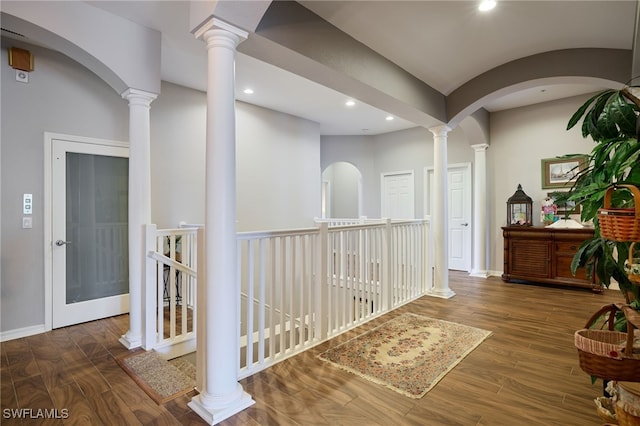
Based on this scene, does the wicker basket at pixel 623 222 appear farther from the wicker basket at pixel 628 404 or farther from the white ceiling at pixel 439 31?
the white ceiling at pixel 439 31

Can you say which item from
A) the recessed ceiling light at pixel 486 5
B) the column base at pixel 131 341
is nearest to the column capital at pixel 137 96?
the column base at pixel 131 341

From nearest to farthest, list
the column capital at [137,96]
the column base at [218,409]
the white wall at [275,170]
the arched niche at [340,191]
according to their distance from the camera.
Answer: the column base at [218,409] < the column capital at [137,96] < the white wall at [275,170] < the arched niche at [340,191]

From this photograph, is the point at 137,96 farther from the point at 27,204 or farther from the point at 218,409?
the point at 218,409

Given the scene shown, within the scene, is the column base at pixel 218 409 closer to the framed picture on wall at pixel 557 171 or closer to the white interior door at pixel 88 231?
the white interior door at pixel 88 231

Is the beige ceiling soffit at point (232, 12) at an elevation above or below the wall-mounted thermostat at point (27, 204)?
above

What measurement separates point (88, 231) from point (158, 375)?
213 cm

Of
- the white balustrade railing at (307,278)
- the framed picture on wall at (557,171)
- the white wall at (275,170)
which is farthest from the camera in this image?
the white wall at (275,170)

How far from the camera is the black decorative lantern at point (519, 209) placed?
5.29 meters

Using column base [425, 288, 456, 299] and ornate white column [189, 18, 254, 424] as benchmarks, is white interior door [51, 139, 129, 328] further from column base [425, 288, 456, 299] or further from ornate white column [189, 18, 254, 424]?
column base [425, 288, 456, 299]

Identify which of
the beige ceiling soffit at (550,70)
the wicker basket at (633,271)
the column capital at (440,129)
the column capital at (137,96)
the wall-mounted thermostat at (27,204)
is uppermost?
the beige ceiling soffit at (550,70)

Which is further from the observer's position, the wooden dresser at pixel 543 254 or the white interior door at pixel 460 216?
the white interior door at pixel 460 216

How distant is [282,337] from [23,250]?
277 centimetres

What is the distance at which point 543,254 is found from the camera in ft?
16.0

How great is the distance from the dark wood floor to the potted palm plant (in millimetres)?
775
